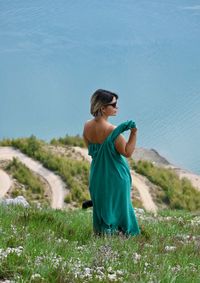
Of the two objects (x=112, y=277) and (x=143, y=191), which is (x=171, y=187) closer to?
(x=143, y=191)

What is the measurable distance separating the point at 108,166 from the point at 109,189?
0.34 m

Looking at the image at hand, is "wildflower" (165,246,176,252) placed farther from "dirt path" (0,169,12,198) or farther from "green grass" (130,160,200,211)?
"green grass" (130,160,200,211)

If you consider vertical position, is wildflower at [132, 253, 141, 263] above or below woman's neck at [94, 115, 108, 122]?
below

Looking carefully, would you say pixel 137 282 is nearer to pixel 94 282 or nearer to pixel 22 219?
pixel 94 282

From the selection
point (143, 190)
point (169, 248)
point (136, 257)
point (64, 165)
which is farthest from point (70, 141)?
point (136, 257)

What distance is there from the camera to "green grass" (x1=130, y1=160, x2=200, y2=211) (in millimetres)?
38469

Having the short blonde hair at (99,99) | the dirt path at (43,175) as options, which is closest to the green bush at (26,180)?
the dirt path at (43,175)

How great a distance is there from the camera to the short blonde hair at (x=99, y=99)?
36.4ft

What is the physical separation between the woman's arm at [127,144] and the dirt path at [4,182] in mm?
23237

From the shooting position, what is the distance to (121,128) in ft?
35.9

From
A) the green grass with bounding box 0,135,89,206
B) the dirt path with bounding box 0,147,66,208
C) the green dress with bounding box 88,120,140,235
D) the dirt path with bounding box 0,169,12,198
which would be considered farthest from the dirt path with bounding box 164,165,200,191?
the green dress with bounding box 88,120,140,235

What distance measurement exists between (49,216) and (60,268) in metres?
3.88

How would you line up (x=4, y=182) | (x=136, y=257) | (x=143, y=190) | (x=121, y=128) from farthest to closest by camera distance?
(x=143, y=190) → (x=4, y=182) → (x=121, y=128) → (x=136, y=257)

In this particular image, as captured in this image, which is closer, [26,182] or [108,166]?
[108,166]
